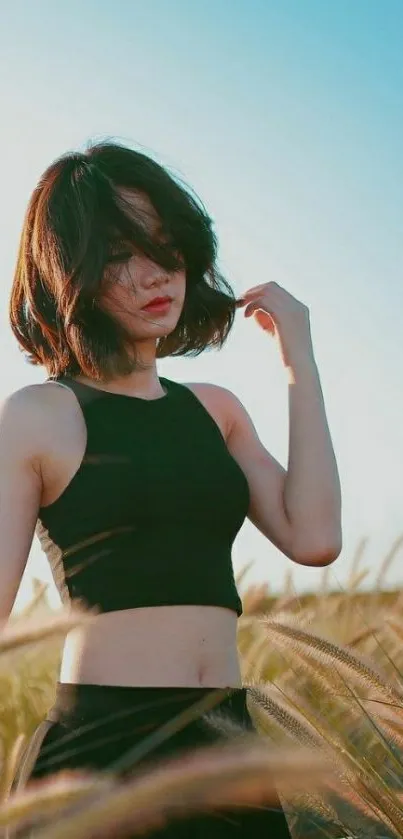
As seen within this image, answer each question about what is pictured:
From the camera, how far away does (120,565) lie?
1580 millimetres

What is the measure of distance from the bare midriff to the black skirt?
0.07ft

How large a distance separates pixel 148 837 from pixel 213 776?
612 millimetres

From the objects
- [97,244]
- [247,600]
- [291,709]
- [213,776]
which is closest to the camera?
[213,776]

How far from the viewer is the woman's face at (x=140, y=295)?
70.9 inches

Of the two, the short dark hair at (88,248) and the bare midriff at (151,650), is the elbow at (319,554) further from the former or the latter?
the short dark hair at (88,248)

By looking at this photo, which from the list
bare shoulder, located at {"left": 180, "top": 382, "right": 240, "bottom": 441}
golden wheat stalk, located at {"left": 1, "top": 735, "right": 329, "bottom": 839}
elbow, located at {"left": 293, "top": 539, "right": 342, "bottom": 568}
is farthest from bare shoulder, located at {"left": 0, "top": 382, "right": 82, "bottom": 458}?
golden wheat stalk, located at {"left": 1, "top": 735, "right": 329, "bottom": 839}

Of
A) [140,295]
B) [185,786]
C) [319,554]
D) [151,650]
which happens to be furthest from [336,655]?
[140,295]

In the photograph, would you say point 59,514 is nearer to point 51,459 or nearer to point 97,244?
point 51,459

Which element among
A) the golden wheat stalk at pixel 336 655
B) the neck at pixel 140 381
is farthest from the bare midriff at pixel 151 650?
the neck at pixel 140 381

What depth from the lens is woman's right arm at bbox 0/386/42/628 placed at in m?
1.56

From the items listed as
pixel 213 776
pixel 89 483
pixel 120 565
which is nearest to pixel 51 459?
pixel 89 483

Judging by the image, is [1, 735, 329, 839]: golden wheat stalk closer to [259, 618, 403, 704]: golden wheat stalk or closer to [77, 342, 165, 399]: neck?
[259, 618, 403, 704]: golden wheat stalk

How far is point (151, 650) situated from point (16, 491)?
0.30 meters

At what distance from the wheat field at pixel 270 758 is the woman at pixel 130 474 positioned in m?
0.08
